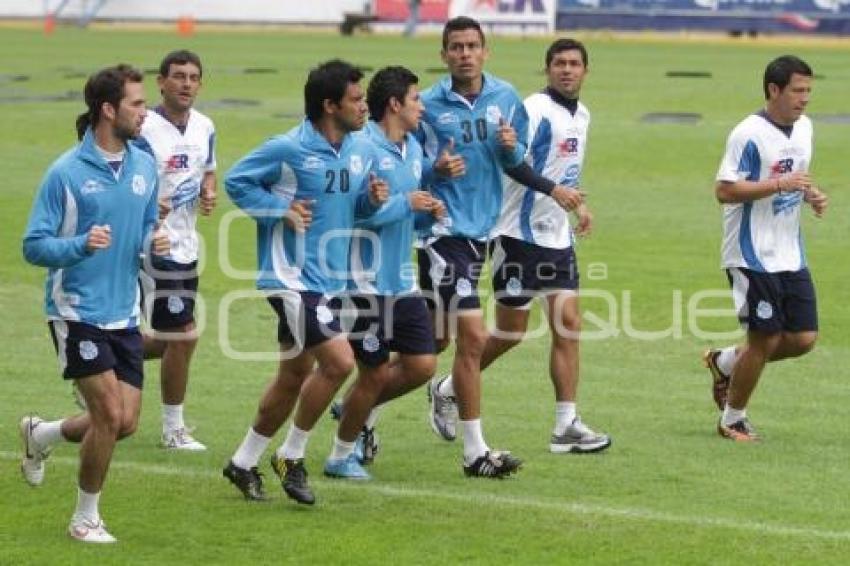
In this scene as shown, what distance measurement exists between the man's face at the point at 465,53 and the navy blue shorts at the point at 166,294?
2.05 m

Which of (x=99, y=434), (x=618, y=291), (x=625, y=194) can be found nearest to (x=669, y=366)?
(x=618, y=291)

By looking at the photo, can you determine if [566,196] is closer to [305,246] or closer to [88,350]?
[305,246]

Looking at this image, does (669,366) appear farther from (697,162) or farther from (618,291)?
(697,162)

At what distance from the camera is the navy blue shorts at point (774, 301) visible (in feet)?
42.7

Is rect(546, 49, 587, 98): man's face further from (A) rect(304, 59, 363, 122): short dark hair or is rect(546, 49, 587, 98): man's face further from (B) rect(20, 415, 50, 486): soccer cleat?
(B) rect(20, 415, 50, 486): soccer cleat

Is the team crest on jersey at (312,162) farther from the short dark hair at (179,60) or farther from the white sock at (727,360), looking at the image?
the white sock at (727,360)

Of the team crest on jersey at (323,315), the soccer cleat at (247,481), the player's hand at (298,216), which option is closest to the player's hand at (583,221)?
the team crest on jersey at (323,315)

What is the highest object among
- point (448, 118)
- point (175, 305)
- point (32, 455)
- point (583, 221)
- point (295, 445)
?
point (448, 118)

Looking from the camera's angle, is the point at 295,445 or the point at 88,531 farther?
the point at 295,445

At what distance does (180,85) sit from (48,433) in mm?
2707

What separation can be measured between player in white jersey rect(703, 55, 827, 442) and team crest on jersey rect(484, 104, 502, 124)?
1.44 m

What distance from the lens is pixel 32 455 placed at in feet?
36.6

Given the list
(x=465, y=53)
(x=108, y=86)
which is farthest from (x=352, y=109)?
(x=465, y=53)

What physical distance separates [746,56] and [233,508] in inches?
1588
